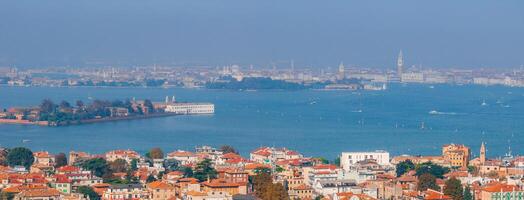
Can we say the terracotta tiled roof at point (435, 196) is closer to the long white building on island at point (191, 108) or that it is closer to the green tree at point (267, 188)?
the green tree at point (267, 188)

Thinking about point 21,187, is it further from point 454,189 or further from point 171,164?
point 454,189

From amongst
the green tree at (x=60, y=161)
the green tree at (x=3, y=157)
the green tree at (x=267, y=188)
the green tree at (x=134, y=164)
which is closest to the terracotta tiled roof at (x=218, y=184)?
the green tree at (x=267, y=188)

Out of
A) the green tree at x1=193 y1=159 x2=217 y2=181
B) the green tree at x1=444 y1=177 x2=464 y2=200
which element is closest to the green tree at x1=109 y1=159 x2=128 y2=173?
the green tree at x1=193 y1=159 x2=217 y2=181

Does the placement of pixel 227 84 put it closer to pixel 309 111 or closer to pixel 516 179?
pixel 309 111

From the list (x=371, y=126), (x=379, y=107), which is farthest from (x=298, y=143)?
(x=379, y=107)

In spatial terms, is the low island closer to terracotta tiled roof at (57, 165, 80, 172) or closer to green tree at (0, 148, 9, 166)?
green tree at (0, 148, 9, 166)

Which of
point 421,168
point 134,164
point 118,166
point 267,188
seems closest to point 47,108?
point 134,164
